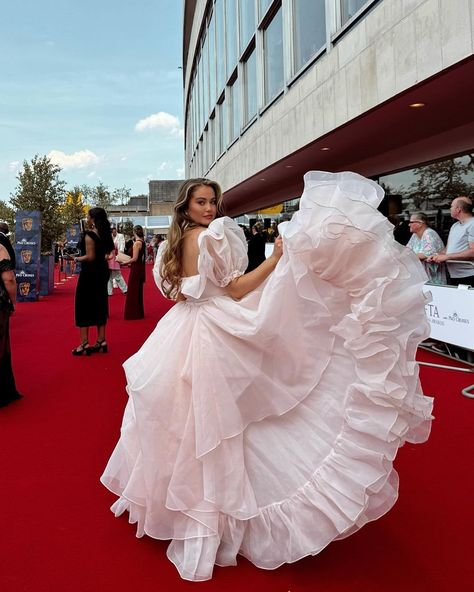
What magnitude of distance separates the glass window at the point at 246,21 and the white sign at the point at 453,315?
12.5 metres

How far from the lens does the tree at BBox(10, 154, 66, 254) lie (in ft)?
54.1

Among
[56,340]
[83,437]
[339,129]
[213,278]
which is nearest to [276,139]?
[339,129]

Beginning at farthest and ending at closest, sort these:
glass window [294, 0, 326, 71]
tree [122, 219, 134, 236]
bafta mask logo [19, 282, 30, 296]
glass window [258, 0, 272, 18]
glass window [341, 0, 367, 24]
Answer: tree [122, 219, 134, 236], glass window [258, 0, 272, 18], bafta mask logo [19, 282, 30, 296], glass window [294, 0, 326, 71], glass window [341, 0, 367, 24]

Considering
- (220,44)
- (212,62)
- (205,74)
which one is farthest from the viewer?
(205,74)

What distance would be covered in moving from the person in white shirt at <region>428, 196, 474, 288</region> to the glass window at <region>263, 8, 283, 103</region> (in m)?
8.04

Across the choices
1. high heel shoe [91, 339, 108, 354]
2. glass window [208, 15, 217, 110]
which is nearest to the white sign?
high heel shoe [91, 339, 108, 354]

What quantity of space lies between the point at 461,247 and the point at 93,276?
15.9 ft

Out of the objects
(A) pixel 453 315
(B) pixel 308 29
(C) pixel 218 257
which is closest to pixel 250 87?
(B) pixel 308 29

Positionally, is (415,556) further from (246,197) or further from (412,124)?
(246,197)

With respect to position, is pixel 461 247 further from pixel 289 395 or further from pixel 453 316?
pixel 289 395

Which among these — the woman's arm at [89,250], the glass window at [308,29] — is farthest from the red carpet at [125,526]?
the glass window at [308,29]

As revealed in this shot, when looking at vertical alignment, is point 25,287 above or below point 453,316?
above

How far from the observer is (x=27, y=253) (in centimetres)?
1324

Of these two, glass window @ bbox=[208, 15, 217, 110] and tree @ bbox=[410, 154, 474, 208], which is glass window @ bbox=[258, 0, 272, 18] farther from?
glass window @ bbox=[208, 15, 217, 110]
